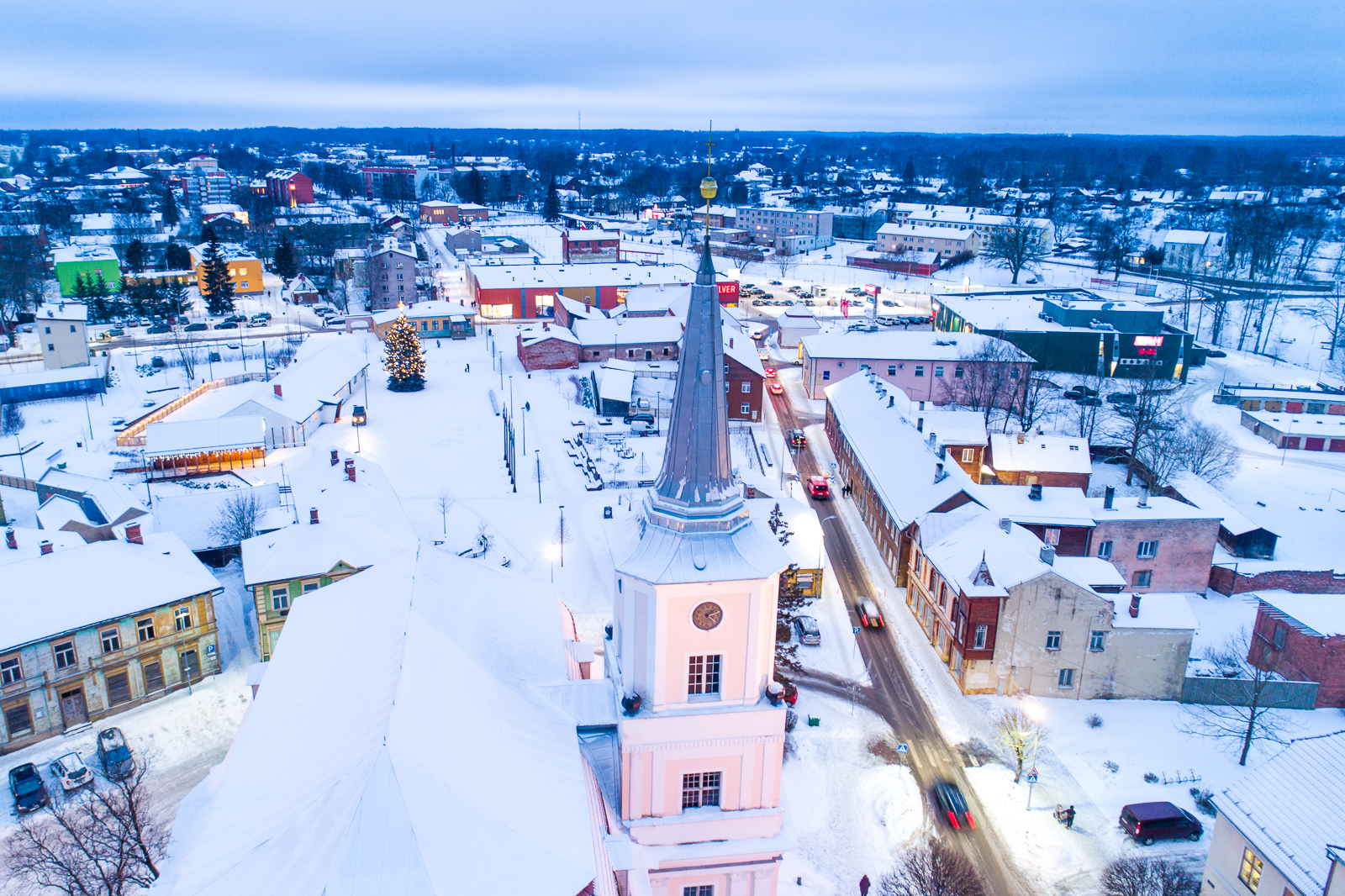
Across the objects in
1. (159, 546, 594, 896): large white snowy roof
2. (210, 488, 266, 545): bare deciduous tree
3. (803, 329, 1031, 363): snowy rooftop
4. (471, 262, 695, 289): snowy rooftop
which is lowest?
(210, 488, 266, 545): bare deciduous tree

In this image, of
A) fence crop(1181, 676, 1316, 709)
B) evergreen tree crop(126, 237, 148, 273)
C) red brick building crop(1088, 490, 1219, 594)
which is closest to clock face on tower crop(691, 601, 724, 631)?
fence crop(1181, 676, 1316, 709)

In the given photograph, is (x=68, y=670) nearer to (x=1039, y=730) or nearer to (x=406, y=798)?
(x=406, y=798)

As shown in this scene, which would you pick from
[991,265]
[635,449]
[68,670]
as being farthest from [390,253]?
[991,265]

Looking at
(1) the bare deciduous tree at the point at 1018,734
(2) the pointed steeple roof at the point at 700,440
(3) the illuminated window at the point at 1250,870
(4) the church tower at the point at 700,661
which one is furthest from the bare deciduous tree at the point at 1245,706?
(2) the pointed steeple roof at the point at 700,440

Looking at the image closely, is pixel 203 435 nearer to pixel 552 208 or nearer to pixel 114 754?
pixel 114 754

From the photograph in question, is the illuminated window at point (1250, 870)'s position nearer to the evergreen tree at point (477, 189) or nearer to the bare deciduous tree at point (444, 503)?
the bare deciduous tree at point (444, 503)

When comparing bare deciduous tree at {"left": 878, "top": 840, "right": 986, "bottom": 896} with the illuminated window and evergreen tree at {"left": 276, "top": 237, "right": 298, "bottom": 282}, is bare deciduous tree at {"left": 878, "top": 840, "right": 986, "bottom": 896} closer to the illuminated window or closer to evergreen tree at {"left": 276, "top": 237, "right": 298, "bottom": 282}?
the illuminated window
